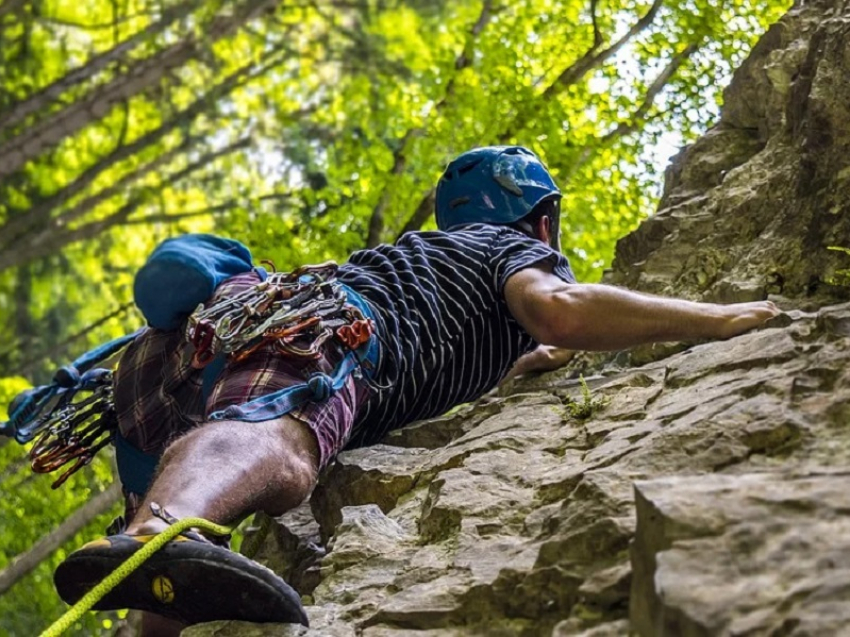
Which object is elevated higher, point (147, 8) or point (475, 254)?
point (147, 8)

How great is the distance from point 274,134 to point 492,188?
882cm

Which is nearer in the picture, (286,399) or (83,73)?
(286,399)

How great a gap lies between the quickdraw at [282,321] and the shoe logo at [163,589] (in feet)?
3.45

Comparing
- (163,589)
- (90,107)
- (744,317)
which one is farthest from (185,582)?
(90,107)

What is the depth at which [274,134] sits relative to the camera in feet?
43.8

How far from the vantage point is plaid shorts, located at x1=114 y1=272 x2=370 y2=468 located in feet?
11.1

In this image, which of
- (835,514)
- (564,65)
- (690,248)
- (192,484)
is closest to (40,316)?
(564,65)

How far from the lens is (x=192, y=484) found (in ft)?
9.17

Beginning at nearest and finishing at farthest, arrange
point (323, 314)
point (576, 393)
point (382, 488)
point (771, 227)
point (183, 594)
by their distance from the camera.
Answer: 1. point (183, 594)
2. point (323, 314)
3. point (382, 488)
4. point (576, 393)
5. point (771, 227)

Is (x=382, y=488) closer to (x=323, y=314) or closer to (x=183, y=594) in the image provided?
(x=323, y=314)

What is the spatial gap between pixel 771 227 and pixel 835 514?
3.05 m

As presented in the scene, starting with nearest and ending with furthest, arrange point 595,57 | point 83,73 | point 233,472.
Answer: point 233,472, point 83,73, point 595,57

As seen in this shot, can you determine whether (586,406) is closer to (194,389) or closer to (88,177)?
(194,389)

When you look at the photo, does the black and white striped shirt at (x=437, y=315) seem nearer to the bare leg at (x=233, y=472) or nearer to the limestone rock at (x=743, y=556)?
the bare leg at (x=233, y=472)
